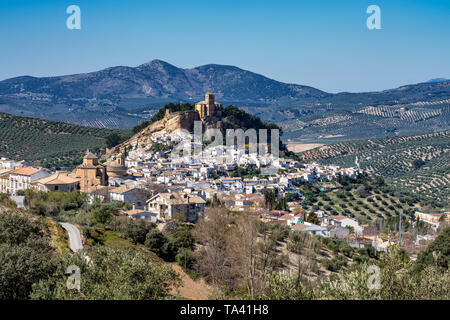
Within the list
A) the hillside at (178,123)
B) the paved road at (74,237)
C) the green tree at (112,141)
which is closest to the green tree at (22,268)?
the paved road at (74,237)

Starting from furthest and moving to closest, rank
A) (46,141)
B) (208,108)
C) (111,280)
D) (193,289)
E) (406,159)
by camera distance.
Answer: (406,159), (46,141), (208,108), (193,289), (111,280)

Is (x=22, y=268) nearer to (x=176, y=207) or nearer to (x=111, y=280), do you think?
(x=111, y=280)

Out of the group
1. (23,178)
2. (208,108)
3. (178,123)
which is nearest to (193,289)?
(23,178)

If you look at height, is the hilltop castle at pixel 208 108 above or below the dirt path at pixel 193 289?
above

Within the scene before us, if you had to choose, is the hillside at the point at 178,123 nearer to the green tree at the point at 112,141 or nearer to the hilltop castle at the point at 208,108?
the hilltop castle at the point at 208,108

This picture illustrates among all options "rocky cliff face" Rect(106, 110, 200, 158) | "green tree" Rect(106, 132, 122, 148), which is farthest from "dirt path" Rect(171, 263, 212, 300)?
"green tree" Rect(106, 132, 122, 148)
